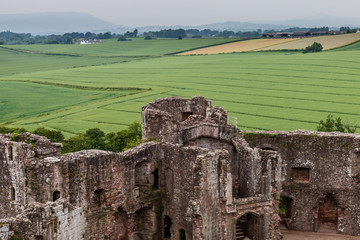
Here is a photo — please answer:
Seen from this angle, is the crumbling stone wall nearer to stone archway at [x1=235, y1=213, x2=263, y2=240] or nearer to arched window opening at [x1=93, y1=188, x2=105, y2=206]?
stone archway at [x1=235, y1=213, x2=263, y2=240]

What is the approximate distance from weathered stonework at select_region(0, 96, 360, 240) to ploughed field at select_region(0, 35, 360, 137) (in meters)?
15.8

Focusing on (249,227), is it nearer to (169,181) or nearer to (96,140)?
(169,181)

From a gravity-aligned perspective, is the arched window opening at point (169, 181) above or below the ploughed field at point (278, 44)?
below

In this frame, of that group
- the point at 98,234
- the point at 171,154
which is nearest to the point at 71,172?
the point at 98,234

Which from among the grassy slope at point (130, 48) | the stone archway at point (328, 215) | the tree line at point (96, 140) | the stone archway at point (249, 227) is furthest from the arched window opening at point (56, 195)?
the grassy slope at point (130, 48)

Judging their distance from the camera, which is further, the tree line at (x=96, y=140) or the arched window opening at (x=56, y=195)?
the tree line at (x=96, y=140)

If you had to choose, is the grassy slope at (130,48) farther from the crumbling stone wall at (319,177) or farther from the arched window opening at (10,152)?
the arched window opening at (10,152)

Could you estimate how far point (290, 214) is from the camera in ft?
111

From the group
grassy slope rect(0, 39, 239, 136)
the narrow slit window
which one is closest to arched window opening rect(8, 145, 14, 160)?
the narrow slit window

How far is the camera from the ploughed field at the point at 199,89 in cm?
5859

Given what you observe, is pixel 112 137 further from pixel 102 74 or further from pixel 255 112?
pixel 102 74

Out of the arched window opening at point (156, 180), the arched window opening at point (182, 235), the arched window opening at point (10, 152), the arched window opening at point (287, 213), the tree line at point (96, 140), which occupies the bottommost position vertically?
the arched window opening at point (287, 213)

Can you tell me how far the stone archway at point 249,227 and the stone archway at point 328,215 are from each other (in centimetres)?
604

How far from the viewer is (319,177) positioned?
108 feet
